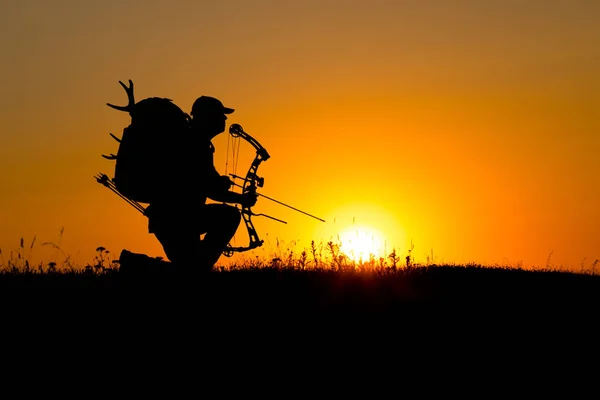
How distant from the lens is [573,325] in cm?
1091

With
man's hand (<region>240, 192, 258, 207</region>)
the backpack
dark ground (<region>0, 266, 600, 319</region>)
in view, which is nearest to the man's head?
the backpack

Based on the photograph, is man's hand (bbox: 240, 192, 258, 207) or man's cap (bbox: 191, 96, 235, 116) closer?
man's cap (bbox: 191, 96, 235, 116)

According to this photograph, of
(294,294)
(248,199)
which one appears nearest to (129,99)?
(248,199)

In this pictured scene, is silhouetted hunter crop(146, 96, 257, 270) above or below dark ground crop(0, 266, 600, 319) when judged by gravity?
above

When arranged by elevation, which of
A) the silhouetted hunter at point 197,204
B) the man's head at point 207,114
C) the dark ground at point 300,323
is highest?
the man's head at point 207,114

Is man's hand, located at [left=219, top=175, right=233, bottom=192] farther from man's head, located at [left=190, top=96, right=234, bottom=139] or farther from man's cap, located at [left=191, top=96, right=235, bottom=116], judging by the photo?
man's cap, located at [left=191, top=96, right=235, bottom=116]

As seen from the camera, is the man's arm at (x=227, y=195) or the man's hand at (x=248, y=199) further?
the man's hand at (x=248, y=199)

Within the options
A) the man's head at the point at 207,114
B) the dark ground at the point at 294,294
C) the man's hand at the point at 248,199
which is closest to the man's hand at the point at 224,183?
the man's hand at the point at 248,199

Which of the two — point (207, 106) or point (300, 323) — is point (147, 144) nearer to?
point (207, 106)

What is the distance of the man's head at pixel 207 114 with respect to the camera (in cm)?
1113

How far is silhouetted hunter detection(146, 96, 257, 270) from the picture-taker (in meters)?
11.0

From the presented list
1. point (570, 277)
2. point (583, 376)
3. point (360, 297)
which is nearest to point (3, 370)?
point (360, 297)

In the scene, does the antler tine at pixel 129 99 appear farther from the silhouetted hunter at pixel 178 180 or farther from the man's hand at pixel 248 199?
the man's hand at pixel 248 199

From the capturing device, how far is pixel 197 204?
1121 cm
